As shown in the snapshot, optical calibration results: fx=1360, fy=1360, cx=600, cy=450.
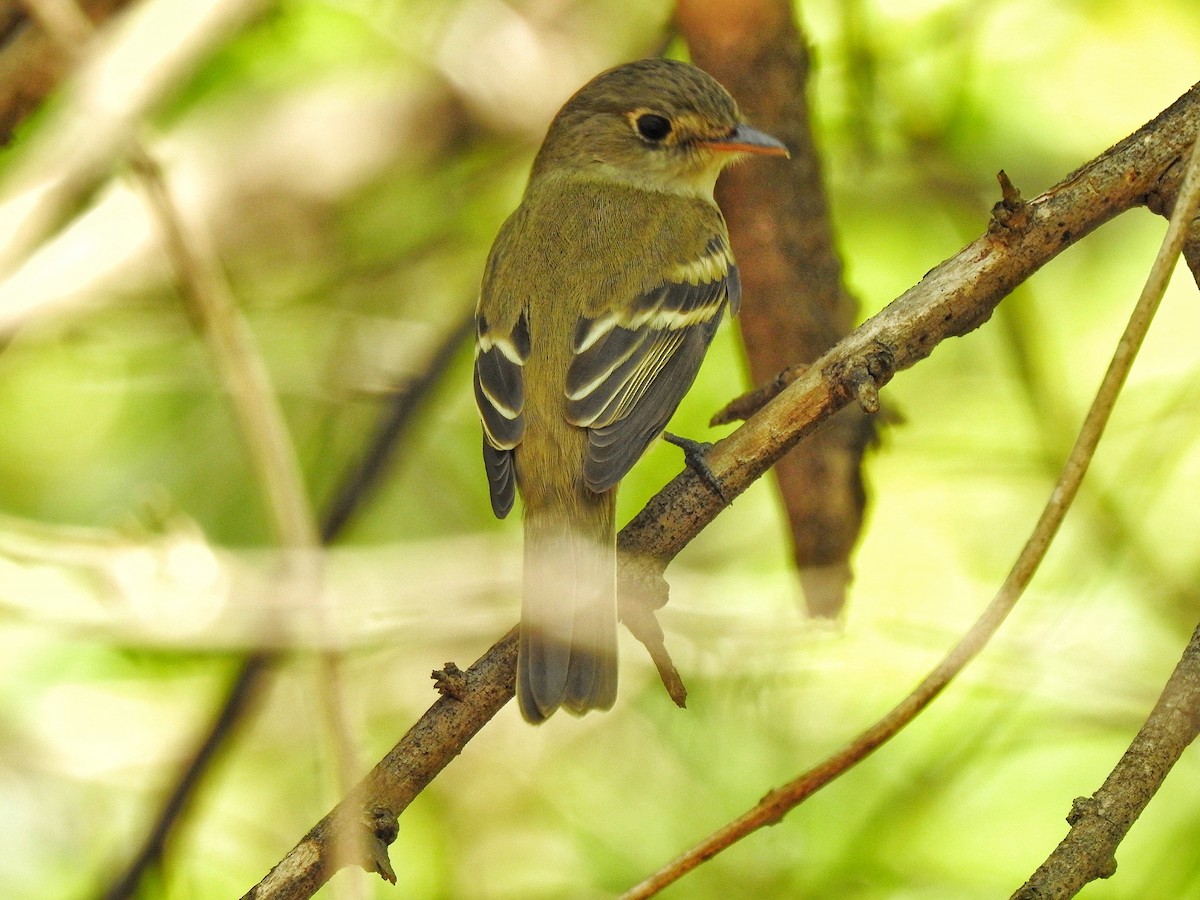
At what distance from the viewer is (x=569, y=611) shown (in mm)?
2332

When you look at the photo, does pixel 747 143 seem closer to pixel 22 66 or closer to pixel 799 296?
pixel 799 296

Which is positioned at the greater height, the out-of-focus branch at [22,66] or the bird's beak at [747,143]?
the out-of-focus branch at [22,66]

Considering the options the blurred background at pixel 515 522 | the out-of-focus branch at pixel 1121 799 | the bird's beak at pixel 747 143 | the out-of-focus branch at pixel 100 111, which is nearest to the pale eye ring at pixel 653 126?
the bird's beak at pixel 747 143

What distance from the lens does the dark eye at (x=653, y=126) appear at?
328 cm

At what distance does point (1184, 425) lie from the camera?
128 inches

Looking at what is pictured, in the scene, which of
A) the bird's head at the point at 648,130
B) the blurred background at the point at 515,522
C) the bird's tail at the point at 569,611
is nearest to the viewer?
the bird's tail at the point at 569,611

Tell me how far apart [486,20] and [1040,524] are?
2209 millimetres

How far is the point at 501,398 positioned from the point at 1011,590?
4.33 feet

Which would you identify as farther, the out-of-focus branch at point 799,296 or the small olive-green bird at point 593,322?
the out-of-focus branch at point 799,296

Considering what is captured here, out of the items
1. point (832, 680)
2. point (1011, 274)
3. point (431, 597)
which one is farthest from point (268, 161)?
point (1011, 274)

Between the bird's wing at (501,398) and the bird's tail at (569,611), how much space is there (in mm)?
82

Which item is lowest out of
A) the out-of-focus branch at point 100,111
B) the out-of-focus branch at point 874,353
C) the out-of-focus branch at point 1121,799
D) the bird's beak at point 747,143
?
the out-of-focus branch at point 1121,799

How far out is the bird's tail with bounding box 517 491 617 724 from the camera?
2133mm

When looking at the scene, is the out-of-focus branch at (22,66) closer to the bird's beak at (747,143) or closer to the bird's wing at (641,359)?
the bird's wing at (641,359)
